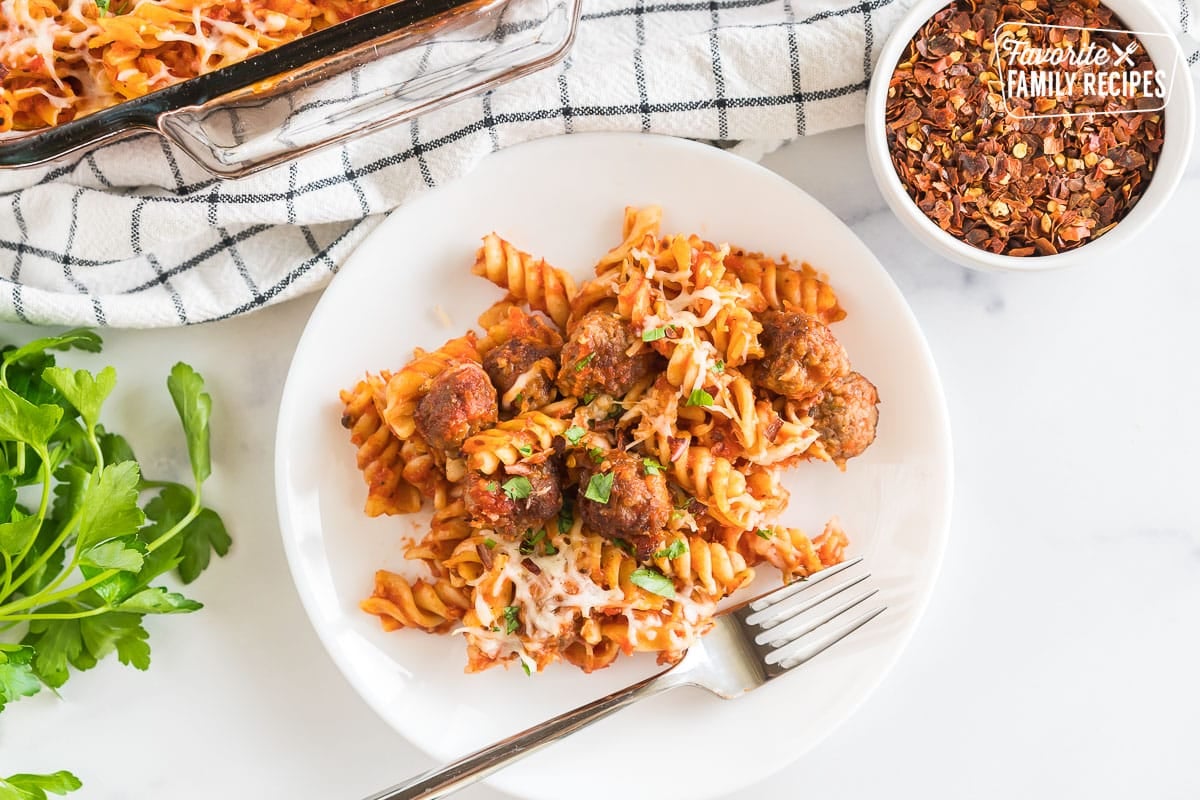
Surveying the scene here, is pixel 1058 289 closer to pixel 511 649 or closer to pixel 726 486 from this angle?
pixel 726 486

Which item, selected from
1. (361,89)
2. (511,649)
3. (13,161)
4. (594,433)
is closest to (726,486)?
(594,433)

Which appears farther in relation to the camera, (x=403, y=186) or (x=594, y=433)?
(x=403, y=186)

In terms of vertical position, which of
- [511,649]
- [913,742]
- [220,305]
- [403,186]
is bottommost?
[913,742]

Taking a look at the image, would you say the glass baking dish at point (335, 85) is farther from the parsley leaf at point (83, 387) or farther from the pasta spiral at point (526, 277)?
the parsley leaf at point (83, 387)

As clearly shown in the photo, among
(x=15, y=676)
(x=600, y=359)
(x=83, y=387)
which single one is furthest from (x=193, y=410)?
(x=600, y=359)

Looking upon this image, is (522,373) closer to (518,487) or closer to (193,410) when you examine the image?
(518,487)

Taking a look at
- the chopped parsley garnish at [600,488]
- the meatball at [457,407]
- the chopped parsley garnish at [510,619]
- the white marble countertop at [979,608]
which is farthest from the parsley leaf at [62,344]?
the chopped parsley garnish at [600,488]

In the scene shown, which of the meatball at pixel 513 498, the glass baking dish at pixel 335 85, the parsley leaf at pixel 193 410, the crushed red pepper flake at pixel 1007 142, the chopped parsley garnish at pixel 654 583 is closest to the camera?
the glass baking dish at pixel 335 85
